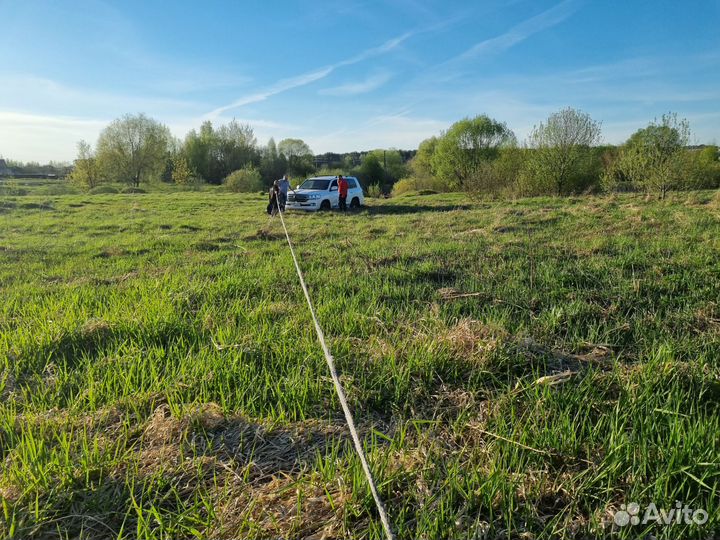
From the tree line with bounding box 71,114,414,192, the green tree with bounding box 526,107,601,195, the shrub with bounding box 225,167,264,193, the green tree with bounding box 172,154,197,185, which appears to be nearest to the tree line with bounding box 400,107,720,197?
the green tree with bounding box 526,107,601,195

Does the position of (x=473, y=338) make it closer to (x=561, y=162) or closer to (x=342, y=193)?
(x=342, y=193)

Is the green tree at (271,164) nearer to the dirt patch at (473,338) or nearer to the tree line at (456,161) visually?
the tree line at (456,161)

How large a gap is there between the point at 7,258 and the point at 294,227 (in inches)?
292

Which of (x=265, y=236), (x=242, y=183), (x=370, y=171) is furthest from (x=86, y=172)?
(x=265, y=236)

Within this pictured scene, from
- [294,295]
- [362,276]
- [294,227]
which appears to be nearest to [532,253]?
[362,276]

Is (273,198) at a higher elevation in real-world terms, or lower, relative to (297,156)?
lower

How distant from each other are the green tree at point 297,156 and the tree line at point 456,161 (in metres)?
0.17

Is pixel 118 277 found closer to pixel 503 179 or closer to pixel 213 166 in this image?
→ pixel 503 179

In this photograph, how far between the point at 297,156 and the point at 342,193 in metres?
54.0

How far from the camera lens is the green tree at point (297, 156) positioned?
69750mm

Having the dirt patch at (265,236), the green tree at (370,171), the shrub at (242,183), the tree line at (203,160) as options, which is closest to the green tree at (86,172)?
the tree line at (203,160)

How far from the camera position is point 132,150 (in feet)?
186

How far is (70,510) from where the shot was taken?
75.4 inches

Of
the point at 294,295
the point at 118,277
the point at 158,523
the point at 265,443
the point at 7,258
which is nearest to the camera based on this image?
the point at 158,523
